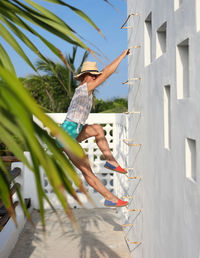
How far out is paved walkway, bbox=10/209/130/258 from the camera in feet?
14.1

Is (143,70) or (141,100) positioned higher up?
(143,70)

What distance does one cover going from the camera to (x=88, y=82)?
311cm

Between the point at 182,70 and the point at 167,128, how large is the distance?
1.69ft

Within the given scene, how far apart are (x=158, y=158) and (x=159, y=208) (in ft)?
1.13

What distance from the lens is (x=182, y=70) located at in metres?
2.17

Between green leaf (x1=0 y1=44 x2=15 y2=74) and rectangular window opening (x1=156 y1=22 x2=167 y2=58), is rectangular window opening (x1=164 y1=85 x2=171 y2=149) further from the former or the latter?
green leaf (x1=0 y1=44 x2=15 y2=74)

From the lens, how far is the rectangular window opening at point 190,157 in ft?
6.59

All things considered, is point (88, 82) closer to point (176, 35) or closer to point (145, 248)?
point (176, 35)

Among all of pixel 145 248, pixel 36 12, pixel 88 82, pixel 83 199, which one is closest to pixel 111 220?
pixel 83 199

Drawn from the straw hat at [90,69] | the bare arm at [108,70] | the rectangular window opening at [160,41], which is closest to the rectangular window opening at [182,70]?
the rectangular window opening at [160,41]

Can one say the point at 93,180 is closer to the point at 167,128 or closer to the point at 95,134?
the point at 95,134

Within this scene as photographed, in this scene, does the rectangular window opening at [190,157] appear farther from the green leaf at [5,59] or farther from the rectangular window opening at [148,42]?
the rectangular window opening at [148,42]

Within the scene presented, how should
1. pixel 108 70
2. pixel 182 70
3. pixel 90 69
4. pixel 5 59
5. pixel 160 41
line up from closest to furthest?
pixel 5 59
pixel 182 70
pixel 160 41
pixel 108 70
pixel 90 69

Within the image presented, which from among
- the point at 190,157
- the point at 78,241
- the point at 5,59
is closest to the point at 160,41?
the point at 190,157
